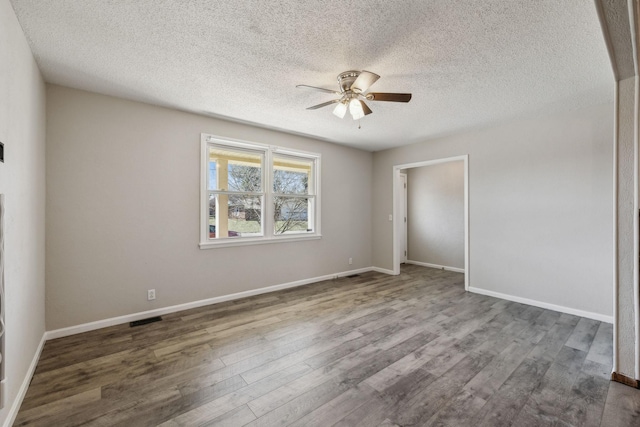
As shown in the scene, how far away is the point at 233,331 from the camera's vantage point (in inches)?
114

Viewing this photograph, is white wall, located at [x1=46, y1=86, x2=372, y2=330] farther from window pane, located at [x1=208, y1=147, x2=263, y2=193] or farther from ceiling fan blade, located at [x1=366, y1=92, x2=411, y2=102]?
ceiling fan blade, located at [x1=366, y1=92, x2=411, y2=102]

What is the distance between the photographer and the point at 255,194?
412cm

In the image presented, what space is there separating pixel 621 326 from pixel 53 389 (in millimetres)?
4214

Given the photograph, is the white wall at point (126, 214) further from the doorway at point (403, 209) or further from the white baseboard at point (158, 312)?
the doorway at point (403, 209)

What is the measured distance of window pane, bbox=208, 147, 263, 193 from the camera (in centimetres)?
382

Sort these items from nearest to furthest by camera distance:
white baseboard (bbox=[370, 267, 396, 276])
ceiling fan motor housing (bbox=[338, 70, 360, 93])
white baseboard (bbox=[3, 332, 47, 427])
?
white baseboard (bbox=[3, 332, 47, 427]) → ceiling fan motor housing (bbox=[338, 70, 360, 93]) → white baseboard (bbox=[370, 267, 396, 276])

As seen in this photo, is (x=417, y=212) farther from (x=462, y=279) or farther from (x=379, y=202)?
(x=462, y=279)

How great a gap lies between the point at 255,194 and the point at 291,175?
81 centimetres

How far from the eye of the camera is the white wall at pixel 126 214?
109 inches

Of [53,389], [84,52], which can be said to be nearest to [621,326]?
[53,389]

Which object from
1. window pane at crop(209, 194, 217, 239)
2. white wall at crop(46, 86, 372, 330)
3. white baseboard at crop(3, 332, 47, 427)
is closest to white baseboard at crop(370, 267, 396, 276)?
white wall at crop(46, 86, 372, 330)

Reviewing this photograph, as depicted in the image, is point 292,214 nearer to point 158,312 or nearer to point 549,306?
point 158,312

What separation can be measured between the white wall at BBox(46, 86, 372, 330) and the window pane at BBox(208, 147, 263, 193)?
0.78 ft

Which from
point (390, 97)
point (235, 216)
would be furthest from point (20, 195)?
point (390, 97)
